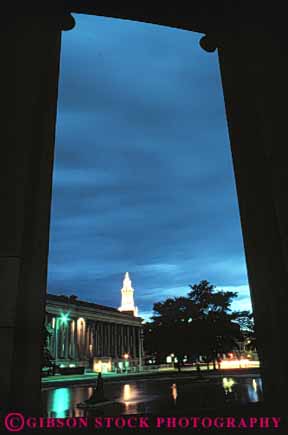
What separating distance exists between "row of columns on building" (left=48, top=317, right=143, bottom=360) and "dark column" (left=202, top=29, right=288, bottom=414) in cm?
5916

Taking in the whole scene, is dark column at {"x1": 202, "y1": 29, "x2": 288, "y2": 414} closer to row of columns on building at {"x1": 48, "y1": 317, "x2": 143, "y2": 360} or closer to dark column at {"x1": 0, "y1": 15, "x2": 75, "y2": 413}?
dark column at {"x1": 0, "y1": 15, "x2": 75, "y2": 413}

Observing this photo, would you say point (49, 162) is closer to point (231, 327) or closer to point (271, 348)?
point (271, 348)

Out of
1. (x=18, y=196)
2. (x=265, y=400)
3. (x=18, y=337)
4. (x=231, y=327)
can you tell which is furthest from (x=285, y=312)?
(x=231, y=327)

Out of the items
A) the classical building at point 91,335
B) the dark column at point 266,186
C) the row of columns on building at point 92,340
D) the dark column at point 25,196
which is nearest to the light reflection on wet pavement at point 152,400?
the dark column at point 266,186

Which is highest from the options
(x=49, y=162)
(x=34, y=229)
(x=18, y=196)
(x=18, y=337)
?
(x=49, y=162)

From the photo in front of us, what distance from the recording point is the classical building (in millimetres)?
64875

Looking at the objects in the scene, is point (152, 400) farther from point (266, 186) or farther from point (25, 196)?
point (25, 196)

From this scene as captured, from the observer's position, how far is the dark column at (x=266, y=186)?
26.1 ft

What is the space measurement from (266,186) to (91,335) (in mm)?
76134

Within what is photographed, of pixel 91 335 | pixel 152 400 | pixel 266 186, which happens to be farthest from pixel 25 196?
pixel 91 335

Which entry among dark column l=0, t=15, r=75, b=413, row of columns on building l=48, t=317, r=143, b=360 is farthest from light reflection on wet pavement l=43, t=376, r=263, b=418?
row of columns on building l=48, t=317, r=143, b=360

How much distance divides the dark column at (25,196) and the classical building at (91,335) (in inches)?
2175

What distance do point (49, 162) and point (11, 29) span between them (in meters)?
3.31

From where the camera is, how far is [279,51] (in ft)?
27.8
